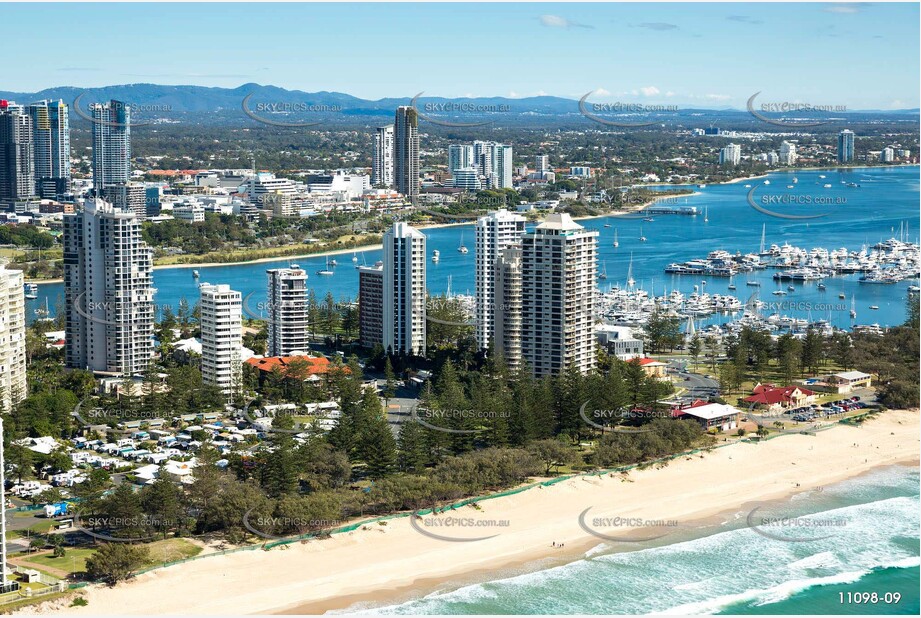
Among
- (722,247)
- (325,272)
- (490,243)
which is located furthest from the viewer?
(722,247)

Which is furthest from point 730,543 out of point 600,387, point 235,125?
point 235,125

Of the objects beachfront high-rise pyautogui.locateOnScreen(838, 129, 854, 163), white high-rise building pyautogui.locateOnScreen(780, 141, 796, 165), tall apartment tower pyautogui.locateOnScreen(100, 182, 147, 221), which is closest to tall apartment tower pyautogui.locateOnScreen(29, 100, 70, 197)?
tall apartment tower pyautogui.locateOnScreen(100, 182, 147, 221)

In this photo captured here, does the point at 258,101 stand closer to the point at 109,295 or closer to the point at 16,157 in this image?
the point at 16,157

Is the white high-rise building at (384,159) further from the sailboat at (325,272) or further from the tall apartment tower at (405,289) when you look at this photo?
the tall apartment tower at (405,289)

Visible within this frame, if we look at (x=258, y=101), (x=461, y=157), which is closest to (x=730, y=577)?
(x=461, y=157)

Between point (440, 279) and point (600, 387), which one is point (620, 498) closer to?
point (600, 387)

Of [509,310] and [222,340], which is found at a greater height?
[509,310]
